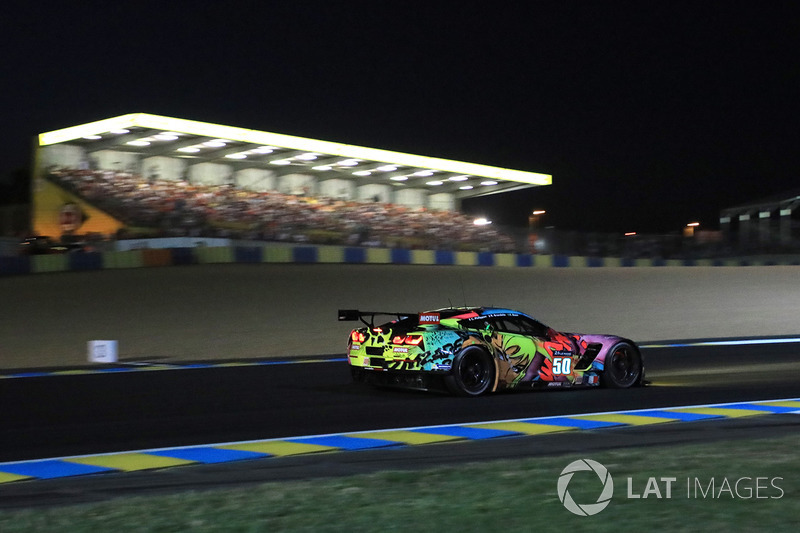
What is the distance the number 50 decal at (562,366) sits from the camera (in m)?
11.1

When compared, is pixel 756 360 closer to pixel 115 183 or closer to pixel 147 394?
pixel 147 394

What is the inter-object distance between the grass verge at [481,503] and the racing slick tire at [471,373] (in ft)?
13.0

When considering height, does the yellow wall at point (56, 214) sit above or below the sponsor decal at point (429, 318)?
above

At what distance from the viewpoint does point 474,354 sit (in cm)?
1044

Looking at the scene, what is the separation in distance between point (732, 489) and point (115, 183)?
104 feet

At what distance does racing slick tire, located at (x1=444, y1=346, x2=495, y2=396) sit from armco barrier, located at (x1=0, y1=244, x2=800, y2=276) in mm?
18025

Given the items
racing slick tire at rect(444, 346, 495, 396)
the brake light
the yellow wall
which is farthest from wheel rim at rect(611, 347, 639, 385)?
the yellow wall

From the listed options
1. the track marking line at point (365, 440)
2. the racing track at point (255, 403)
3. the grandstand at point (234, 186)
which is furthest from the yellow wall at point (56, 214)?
the track marking line at point (365, 440)

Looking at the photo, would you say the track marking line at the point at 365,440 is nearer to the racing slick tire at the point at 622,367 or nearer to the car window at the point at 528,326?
the racing slick tire at the point at 622,367

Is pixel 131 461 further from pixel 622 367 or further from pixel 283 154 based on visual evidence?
pixel 283 154

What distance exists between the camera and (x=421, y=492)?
5.41 meters

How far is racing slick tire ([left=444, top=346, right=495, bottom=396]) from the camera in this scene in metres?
10.3

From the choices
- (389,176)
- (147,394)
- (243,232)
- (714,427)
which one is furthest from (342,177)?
(714,427)

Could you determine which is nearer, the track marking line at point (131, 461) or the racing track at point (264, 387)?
the track marking line at point (131, 461)
